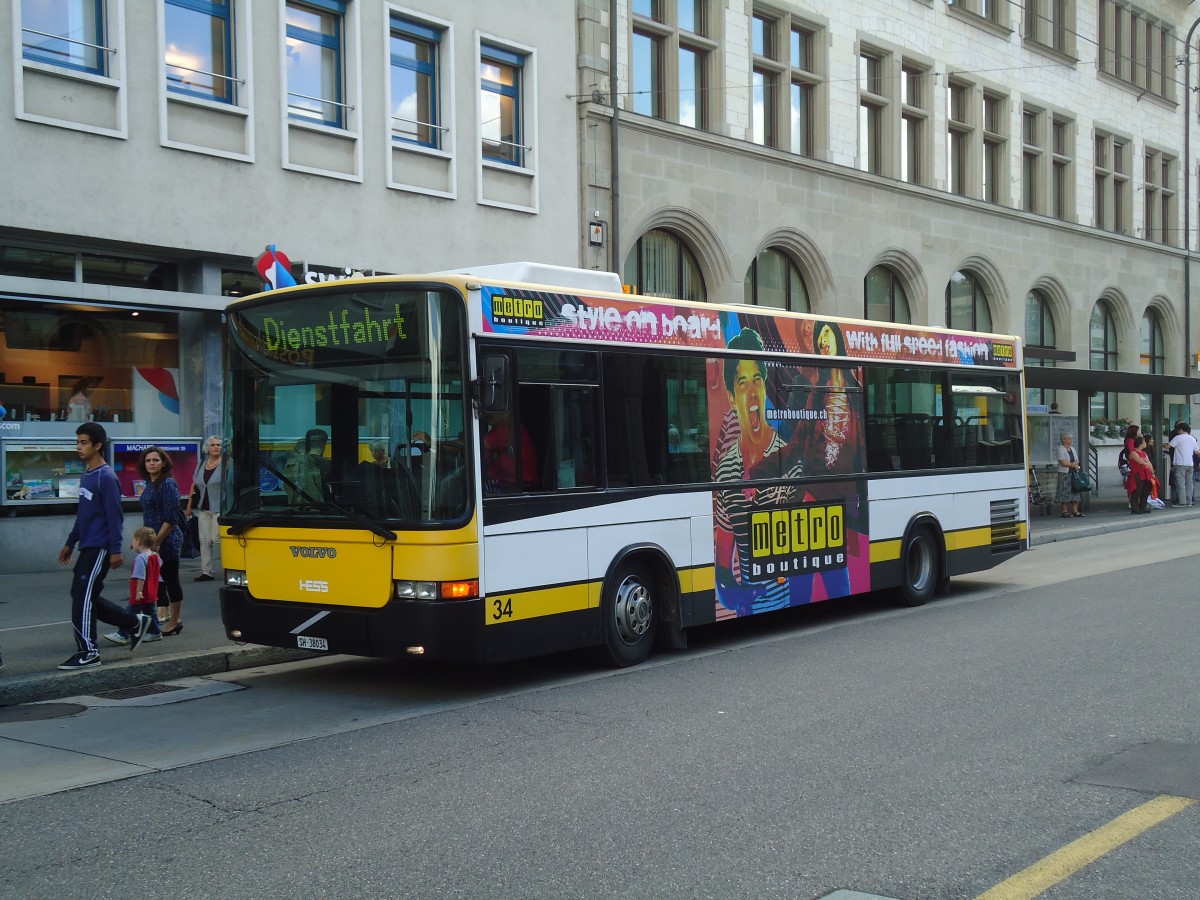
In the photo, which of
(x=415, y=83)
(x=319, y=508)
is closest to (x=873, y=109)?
(x=415, y=83)

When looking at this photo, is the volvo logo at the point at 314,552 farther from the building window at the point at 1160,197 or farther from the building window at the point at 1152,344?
the building window at the point at 1160,197

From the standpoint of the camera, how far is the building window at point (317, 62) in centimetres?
1678

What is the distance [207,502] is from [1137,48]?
34.2m

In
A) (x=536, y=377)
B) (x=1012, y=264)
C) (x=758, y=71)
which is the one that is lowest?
(x=536, y=377)

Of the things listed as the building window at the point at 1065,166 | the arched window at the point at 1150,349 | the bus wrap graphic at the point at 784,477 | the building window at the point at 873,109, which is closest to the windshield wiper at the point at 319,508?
the bus wrap graphic at the point at 784,477

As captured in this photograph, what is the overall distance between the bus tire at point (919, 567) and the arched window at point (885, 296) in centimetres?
1460

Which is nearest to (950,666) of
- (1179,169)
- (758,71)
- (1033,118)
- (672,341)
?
(672,341)

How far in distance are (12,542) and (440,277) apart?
867cm

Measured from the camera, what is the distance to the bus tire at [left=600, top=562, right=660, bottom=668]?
31.0 feet

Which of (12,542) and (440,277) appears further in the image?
(12,542)

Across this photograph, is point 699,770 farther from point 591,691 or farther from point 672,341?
point 672,341

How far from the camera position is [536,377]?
8875 millimetres

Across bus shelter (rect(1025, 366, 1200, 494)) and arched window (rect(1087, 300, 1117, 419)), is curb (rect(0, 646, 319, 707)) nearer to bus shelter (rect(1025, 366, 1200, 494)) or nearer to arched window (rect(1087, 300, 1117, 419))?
bus shelter (rect(1025, 366, 1200, 494))

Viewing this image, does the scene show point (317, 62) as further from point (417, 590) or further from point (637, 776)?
point (637, 776)
